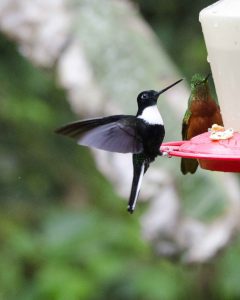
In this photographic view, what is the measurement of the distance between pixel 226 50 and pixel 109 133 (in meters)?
0.45

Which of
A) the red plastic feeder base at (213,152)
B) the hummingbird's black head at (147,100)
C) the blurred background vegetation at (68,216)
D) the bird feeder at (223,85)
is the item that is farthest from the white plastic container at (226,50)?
the blurred background vegetation at (68,216)

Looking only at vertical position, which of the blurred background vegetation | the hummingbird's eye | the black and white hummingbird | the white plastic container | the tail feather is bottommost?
the blurred background vegetation

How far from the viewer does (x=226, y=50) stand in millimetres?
3207

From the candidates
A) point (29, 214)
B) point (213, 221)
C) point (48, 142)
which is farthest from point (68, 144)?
point (213, 221)

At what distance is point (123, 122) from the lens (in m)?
3.48

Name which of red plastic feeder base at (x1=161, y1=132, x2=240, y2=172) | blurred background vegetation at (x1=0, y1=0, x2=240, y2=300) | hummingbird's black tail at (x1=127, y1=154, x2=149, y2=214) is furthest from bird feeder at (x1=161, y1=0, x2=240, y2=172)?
blurred background vegetation at (x1=0, y1=0, x2=240, y2=300)

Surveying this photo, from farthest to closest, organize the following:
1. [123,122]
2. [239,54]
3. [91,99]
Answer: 1. [91,99]
2. [123,122]
3. [239,54]

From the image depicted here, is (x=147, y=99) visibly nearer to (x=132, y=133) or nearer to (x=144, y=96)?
(x=144, y=96)

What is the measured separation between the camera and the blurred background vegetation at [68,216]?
605cm

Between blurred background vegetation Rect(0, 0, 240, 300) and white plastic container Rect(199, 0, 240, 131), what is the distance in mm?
1989

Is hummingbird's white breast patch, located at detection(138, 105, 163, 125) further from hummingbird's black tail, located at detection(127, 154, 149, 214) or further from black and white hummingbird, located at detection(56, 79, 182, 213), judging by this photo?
hummingbird's black tail, located at detection(127, 154, 149, 214)

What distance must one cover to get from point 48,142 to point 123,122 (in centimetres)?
382

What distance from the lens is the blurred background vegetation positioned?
605 centimetres

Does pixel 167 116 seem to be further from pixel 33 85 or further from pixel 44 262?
pixel 33 85
